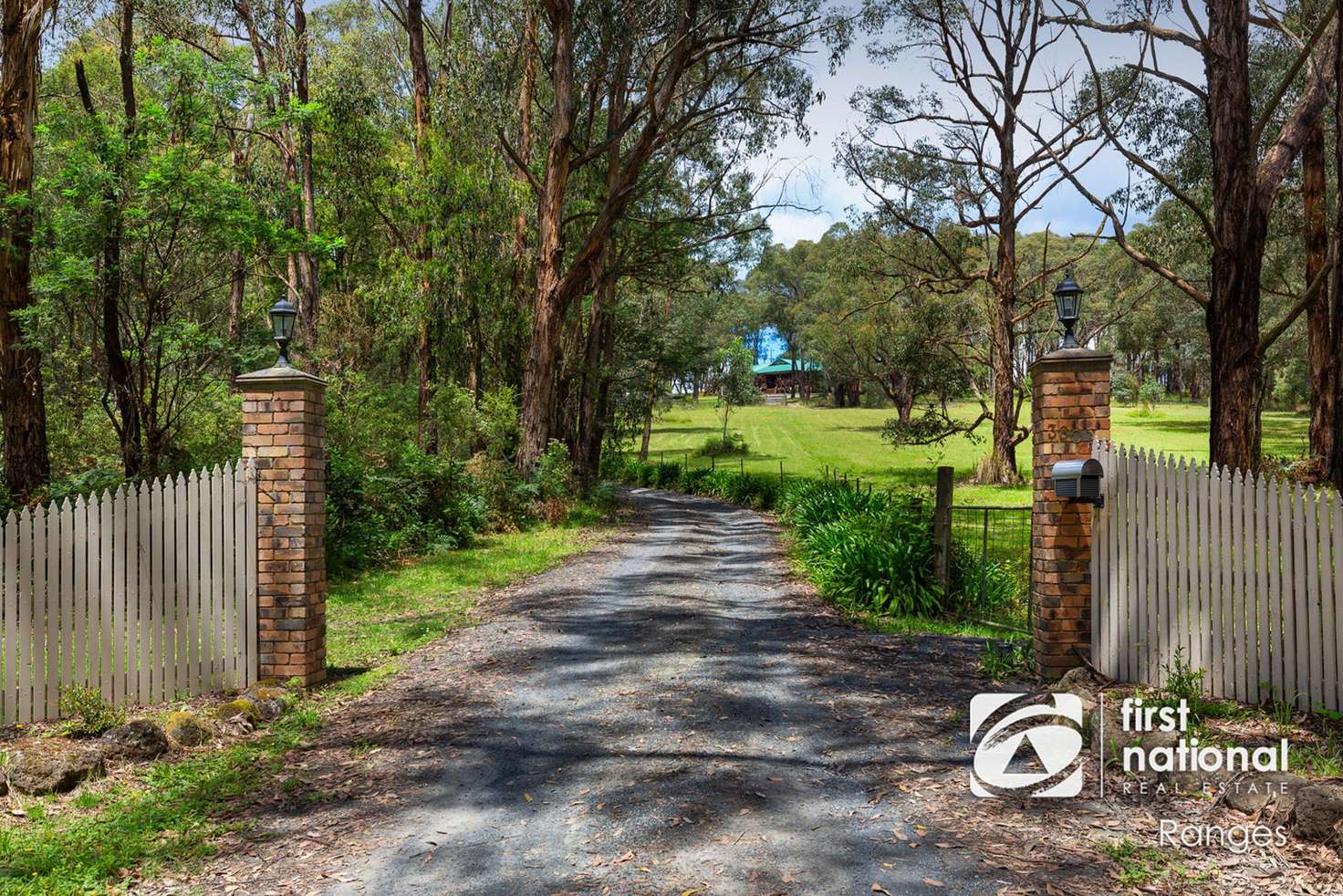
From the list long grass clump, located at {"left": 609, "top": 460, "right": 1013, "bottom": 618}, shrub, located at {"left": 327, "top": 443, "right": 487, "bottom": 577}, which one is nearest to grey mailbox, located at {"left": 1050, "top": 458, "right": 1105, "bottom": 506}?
long grass clump, located at {"left": 609, "top": 460, "right": 1013, "bottom": 618}

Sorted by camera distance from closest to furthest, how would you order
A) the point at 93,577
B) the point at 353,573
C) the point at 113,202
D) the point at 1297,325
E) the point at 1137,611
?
the point at 93,577 < the point at 1137,611 < the point at 113,202 < the point at 353,573 < the point at 1297,325

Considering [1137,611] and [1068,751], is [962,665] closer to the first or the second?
[1137,611]

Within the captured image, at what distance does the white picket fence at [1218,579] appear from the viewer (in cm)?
523

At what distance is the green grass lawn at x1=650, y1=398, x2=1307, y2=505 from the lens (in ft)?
99.6

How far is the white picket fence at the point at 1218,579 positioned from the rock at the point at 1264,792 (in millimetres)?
1363

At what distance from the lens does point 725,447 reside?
4588 cm

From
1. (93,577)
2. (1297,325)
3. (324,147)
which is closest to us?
(93,577)

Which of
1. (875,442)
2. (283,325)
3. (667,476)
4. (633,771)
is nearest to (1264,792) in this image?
(633,771)

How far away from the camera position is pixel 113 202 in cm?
1027

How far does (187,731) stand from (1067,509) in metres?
6.34

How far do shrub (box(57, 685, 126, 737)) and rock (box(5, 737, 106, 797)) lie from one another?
0.41 meters

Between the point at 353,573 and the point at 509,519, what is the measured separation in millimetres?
5621

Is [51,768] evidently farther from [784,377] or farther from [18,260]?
[784,377]

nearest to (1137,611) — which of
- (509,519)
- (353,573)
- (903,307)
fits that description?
(353,573)
